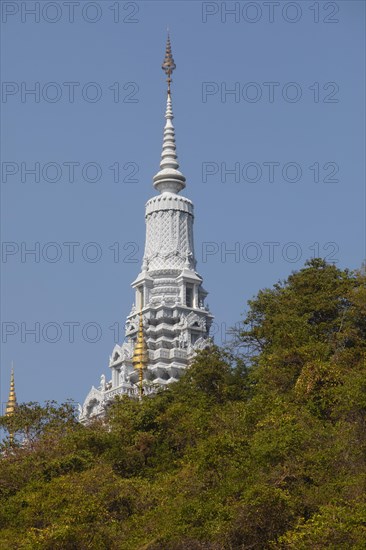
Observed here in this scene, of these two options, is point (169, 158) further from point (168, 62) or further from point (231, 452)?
point (231, 452)

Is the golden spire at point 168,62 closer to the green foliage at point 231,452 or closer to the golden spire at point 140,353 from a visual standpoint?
the golden spire at point 140,353

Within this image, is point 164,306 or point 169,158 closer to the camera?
point 164,306

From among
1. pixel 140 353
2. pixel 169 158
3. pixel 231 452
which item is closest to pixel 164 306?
pixel 140 353

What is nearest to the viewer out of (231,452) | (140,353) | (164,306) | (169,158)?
(231,452)

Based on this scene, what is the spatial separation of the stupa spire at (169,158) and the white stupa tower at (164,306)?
7 centimetres

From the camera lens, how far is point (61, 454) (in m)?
43.2

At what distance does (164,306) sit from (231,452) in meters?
39.8

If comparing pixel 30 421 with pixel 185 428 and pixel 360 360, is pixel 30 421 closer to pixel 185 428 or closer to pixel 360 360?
pixel 185 428

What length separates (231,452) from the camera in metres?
37.7

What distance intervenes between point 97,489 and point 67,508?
1930mm

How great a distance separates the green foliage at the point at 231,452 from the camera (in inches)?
1372

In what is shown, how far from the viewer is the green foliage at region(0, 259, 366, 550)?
1372 inches

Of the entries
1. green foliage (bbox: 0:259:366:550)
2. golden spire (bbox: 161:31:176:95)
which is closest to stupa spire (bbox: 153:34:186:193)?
golden spire (bbox: 161:31:176:95)

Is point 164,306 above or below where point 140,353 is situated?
above
